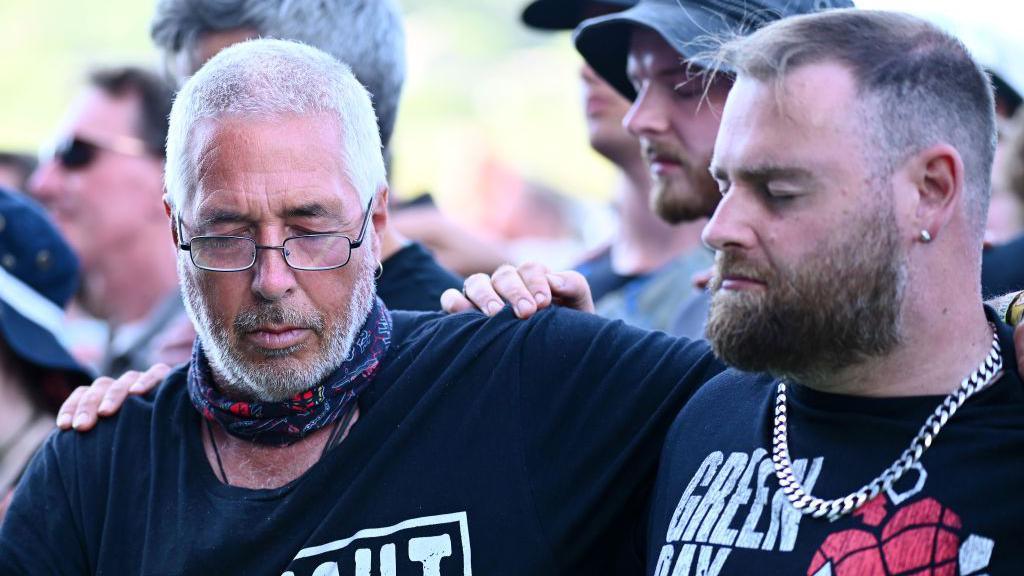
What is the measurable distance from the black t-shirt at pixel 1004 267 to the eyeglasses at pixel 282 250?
177cm

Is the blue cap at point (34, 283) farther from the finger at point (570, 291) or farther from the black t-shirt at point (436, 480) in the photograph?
the finger at point (570, 291)

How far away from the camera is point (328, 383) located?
2.82 meters

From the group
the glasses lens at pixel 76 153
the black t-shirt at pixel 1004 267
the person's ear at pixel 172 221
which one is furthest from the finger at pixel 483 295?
the glasses lens at pixel 76 153

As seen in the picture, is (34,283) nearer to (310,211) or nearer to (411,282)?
(411,282)

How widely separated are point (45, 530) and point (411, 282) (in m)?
1.02

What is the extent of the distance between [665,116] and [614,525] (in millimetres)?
1191

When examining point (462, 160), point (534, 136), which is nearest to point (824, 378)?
point (462, 160)

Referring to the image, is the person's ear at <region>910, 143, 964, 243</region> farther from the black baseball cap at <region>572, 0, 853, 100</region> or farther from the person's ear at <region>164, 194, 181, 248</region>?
the person's ear at <region>164, 194, 181, 248</region>

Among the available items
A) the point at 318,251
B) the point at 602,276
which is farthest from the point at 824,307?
the point at 602,276

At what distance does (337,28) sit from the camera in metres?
3.78

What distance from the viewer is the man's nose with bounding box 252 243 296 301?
270cm

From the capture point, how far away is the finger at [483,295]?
116 inches

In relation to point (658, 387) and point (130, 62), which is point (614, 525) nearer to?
point (658, 387)

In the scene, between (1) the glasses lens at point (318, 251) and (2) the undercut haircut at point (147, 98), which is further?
(2) the undercut haircut at point (147, 98)
